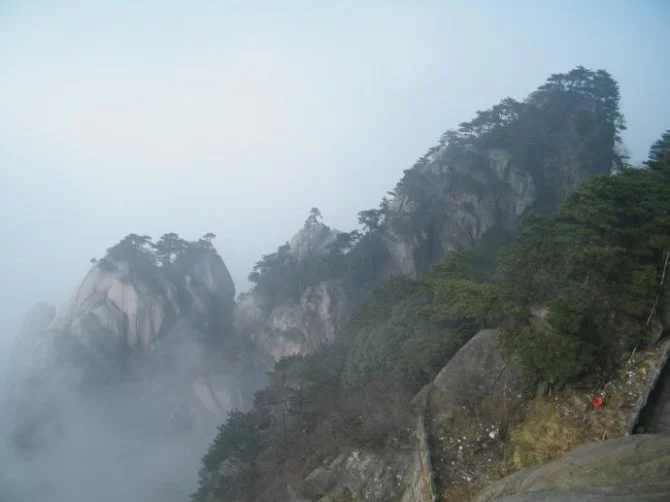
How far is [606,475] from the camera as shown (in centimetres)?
735

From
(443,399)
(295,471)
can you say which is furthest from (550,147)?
(295,471)

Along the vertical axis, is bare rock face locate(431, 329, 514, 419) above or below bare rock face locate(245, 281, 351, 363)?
below

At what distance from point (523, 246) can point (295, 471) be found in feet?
43.2

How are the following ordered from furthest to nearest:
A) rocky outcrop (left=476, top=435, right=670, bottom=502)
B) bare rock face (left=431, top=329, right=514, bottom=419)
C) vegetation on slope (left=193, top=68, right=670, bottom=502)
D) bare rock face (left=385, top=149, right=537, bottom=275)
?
bare rock face (left=385, top=149, right=537, bottom=275), bare rock face (left=431, top=329, right=514, bottom=419), vegetation on slope (left=193, top=68, right=670, bottom=502), rocky outcrop (left=476, top=435, right=670, bottom=502)

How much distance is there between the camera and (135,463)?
1390 inches

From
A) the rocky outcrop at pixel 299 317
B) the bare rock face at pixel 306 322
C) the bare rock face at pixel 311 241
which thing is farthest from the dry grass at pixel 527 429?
the bare rock face at pixel 311 241

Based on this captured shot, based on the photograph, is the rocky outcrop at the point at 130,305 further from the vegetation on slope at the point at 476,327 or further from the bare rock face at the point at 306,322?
the vegetation on slope at the point at 476,327

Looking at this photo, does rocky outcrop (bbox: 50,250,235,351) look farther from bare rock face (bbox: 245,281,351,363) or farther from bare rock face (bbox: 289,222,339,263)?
bare rock face (bbox: 289,222,339,263)

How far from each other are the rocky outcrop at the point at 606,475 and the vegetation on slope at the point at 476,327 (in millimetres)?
2616

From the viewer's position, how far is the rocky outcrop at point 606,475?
22.0 ft

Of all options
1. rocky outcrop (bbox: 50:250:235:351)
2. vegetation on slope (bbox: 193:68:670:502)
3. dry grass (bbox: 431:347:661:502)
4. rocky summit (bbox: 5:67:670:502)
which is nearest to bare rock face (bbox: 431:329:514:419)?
rocky summit (bbox: 5:67:670:502)

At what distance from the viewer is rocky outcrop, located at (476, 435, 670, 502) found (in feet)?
22.0

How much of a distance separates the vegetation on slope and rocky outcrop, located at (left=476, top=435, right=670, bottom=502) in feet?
8.58

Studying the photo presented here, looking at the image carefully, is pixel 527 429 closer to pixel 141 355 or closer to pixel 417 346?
pixel 417 346
